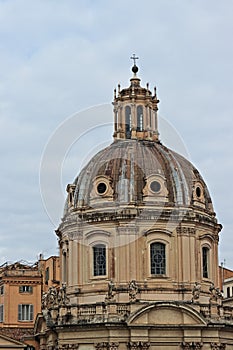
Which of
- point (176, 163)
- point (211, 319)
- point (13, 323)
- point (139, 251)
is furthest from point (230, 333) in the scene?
point (13, 323)

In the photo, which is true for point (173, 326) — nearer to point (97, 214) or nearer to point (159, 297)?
point (159, 297)

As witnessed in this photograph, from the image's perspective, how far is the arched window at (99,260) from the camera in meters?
76.0

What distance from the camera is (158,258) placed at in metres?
75.8

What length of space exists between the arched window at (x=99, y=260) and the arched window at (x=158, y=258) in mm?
3817

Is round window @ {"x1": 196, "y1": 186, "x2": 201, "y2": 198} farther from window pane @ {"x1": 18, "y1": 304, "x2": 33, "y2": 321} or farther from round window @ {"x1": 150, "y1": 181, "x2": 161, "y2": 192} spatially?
window pane @ {"x1": 18, "y1": 304, "x2": 33, "y2": 321}

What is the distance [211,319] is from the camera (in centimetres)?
7306

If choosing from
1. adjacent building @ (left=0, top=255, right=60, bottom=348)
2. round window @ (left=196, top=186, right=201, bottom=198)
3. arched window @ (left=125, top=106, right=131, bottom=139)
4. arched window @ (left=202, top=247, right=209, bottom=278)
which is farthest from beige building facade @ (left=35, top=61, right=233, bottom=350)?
adjacent building @ (left=0, top=255, right=60, bottom=348)

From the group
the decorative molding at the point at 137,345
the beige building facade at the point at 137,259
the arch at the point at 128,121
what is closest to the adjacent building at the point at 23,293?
the beige building facade at the point at 137,259

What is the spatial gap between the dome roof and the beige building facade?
0.08 m

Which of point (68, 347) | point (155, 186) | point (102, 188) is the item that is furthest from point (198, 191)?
point (68, 347)

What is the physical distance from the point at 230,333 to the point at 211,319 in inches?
96.2

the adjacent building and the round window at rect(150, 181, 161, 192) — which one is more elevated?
the round window at rect(150, 181, 161, 192)

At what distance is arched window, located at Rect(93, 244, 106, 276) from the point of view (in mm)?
76000

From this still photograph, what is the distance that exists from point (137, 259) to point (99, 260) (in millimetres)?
3236
